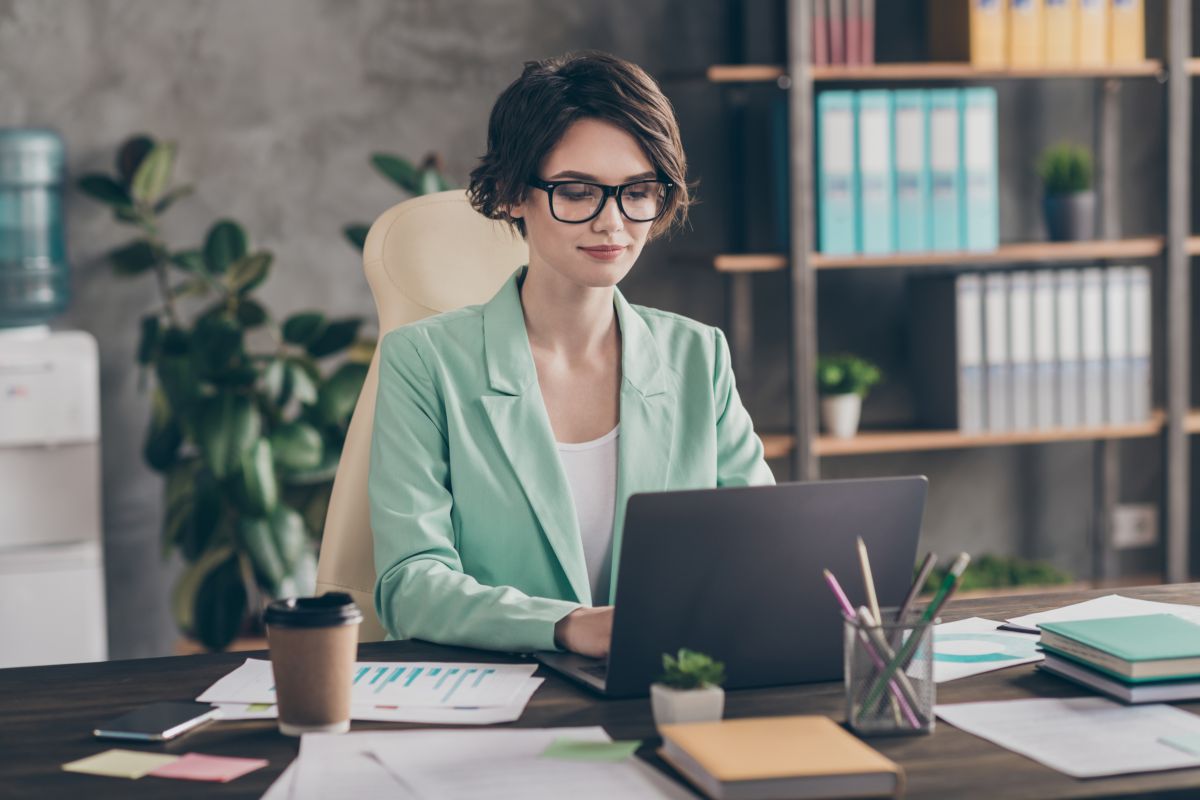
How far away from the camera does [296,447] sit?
2988mm

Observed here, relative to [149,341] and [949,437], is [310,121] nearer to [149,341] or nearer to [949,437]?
[149,341]

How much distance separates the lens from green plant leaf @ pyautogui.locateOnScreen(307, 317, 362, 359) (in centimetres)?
314

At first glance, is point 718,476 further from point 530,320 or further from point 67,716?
point 67,716

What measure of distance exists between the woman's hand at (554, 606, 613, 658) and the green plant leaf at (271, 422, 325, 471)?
174cm

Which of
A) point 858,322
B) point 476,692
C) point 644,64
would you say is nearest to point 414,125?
point 644,64

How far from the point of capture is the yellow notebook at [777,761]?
0.95m

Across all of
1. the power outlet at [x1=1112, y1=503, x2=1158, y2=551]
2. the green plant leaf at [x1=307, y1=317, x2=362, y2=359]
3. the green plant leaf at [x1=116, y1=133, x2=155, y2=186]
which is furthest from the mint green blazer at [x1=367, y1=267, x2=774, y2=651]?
the power outlet at [x1=1112, y1=503, x2=1158, y2=551]

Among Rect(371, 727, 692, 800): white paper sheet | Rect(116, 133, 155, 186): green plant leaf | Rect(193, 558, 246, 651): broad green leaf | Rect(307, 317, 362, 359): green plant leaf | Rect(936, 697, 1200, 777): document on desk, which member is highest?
Rect(116, 133, 155, 186): green plant leaf

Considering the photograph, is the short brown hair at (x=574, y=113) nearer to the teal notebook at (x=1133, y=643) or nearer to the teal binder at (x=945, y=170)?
the teal notebook at (x=1133, y=643)

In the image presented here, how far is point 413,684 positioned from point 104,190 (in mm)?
2243

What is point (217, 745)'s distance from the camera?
1114mm

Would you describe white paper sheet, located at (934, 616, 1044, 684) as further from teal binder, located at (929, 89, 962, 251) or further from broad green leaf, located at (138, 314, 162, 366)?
broad green leaf, located at (138, 314, 162, 366)

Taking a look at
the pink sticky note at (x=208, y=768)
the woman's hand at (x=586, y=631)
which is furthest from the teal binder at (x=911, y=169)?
the pink sticky note at (x=208, y=768)

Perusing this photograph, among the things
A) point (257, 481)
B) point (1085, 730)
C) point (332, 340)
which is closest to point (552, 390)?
point (1085, 730)
